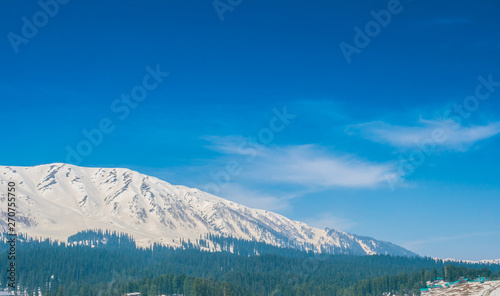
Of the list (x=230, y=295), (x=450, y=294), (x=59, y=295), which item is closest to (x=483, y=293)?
(x=450, y=294)

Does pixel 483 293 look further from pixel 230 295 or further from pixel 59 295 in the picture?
pixel 59 295

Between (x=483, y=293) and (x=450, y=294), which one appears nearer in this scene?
(x=483, y=293)

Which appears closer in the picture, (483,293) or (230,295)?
(483,293)

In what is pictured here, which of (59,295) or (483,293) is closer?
(483,293)

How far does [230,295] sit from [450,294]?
8416 centimetres

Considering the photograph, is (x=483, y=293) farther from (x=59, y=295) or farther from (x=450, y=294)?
(x=59, y=295)

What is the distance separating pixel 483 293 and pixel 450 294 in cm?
1449

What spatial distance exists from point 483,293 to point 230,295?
92882 mm

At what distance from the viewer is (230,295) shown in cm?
19800

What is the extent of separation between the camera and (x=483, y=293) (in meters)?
180

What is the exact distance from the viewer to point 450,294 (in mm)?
191625

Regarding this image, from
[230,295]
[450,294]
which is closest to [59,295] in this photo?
[230,295]

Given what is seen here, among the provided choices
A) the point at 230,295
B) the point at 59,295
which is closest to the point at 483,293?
the point at 230,295
